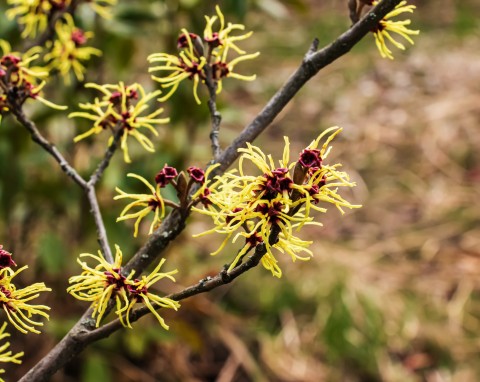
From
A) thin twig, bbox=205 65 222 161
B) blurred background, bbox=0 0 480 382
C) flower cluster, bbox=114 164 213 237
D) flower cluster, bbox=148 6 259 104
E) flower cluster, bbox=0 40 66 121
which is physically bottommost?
blurred background, bbox=0 0 480 382

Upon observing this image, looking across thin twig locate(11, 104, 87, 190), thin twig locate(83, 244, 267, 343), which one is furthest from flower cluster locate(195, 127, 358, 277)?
thin twig locate(11, 104, 87, 190)

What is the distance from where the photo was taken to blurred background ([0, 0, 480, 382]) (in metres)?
1.70

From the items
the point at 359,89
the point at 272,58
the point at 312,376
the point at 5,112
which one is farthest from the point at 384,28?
the point at 272,58

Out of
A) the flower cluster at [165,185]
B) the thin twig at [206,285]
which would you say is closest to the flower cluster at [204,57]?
the flower cluster at [165,185]

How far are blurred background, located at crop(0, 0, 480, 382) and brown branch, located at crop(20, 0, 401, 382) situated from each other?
737 millimetres

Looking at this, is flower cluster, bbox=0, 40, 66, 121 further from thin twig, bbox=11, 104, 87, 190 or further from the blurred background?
the blurred background

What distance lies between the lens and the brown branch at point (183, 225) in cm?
63

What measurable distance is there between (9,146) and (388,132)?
1718 millimetres

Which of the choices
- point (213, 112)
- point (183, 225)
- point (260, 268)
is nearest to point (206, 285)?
point (183, 225)

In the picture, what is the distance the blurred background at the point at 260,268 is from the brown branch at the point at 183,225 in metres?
0.74

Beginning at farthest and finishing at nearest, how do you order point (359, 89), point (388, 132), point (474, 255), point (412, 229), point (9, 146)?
point (359, 89) → point (388, 132) → point (412, 229) → point (474, 255) → point (9, 146)

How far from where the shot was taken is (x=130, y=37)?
1.81m

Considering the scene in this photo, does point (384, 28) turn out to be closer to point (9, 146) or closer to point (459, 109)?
point (9, 146)

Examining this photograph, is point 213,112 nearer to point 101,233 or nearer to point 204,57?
point 204,57
